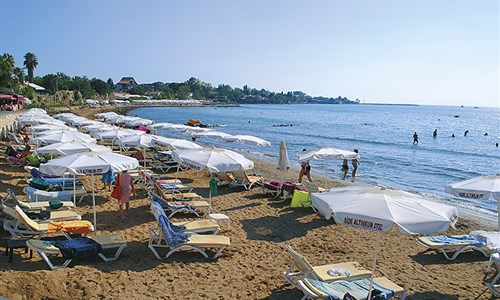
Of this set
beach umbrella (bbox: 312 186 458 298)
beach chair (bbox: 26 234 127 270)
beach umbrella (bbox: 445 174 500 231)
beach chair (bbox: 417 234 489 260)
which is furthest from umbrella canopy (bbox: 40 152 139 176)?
beach umbrella (bbox: 445 174 500 231)

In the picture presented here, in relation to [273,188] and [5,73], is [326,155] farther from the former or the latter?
[5,73]

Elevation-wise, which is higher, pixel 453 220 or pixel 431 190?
pixel 453 220

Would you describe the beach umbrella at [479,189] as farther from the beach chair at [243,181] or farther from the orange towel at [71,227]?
the orange towel at [71,227]

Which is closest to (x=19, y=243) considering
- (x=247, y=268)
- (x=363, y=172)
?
(x=247, y=268)

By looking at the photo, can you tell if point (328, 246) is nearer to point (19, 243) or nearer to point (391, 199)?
point (391, 199)

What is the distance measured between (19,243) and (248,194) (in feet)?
26.0

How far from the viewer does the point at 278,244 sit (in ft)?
29.7

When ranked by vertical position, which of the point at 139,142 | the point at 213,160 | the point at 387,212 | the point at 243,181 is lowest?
the point at 243,181

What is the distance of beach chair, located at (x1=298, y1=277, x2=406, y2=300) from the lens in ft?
19.2

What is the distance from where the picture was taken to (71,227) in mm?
8148

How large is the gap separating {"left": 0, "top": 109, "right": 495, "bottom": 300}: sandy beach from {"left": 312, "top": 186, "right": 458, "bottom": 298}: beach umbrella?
2.23 m

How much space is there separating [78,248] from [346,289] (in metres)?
4.65

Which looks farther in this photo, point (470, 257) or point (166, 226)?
point (470, 257)

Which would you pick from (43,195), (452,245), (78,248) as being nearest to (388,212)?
(452,245)
